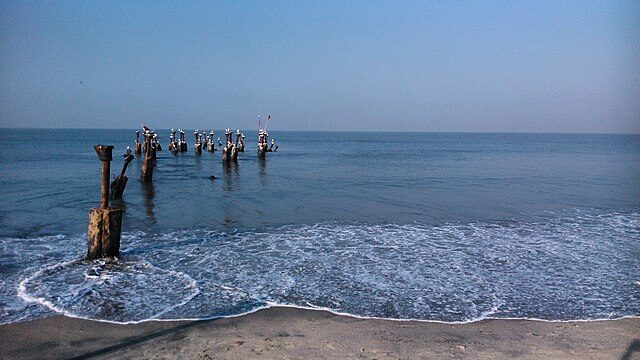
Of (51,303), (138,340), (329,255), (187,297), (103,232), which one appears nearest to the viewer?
(138,340)

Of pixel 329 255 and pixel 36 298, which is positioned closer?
pixel 36 298

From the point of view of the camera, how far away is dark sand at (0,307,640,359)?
6.59m

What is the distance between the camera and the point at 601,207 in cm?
2097

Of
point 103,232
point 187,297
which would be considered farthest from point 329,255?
point 103,232

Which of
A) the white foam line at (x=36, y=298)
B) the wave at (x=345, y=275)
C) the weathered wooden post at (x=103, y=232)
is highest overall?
the weathered wooden post at (x=103, y=232)

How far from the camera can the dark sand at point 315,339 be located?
21.6 ft

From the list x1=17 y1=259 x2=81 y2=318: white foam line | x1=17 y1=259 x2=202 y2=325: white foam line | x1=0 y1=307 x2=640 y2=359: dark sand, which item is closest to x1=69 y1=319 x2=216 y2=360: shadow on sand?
x1=0 y1=307 x2=640 y2=359: dark sand

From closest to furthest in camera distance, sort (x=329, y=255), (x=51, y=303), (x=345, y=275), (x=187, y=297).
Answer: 1. (x=51, y=303)
2. (x=187, y=297)
3. (x=345, y=275)
4. (x=329, y=255)

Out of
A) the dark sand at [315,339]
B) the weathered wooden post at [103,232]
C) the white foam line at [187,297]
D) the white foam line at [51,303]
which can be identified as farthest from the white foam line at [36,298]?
the white foam line at [187,297]

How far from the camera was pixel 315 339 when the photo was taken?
7105mm

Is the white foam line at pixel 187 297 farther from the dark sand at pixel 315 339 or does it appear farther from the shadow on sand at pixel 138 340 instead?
the shadow on sand at pixel 138 340

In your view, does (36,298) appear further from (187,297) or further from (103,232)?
(187,297)

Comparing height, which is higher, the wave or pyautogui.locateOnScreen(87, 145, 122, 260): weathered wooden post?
pyautogui.locateOnScreen(87, 145, 122, 260): weathered wooden post

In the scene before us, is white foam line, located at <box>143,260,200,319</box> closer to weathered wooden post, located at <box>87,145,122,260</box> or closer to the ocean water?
the ocean water
